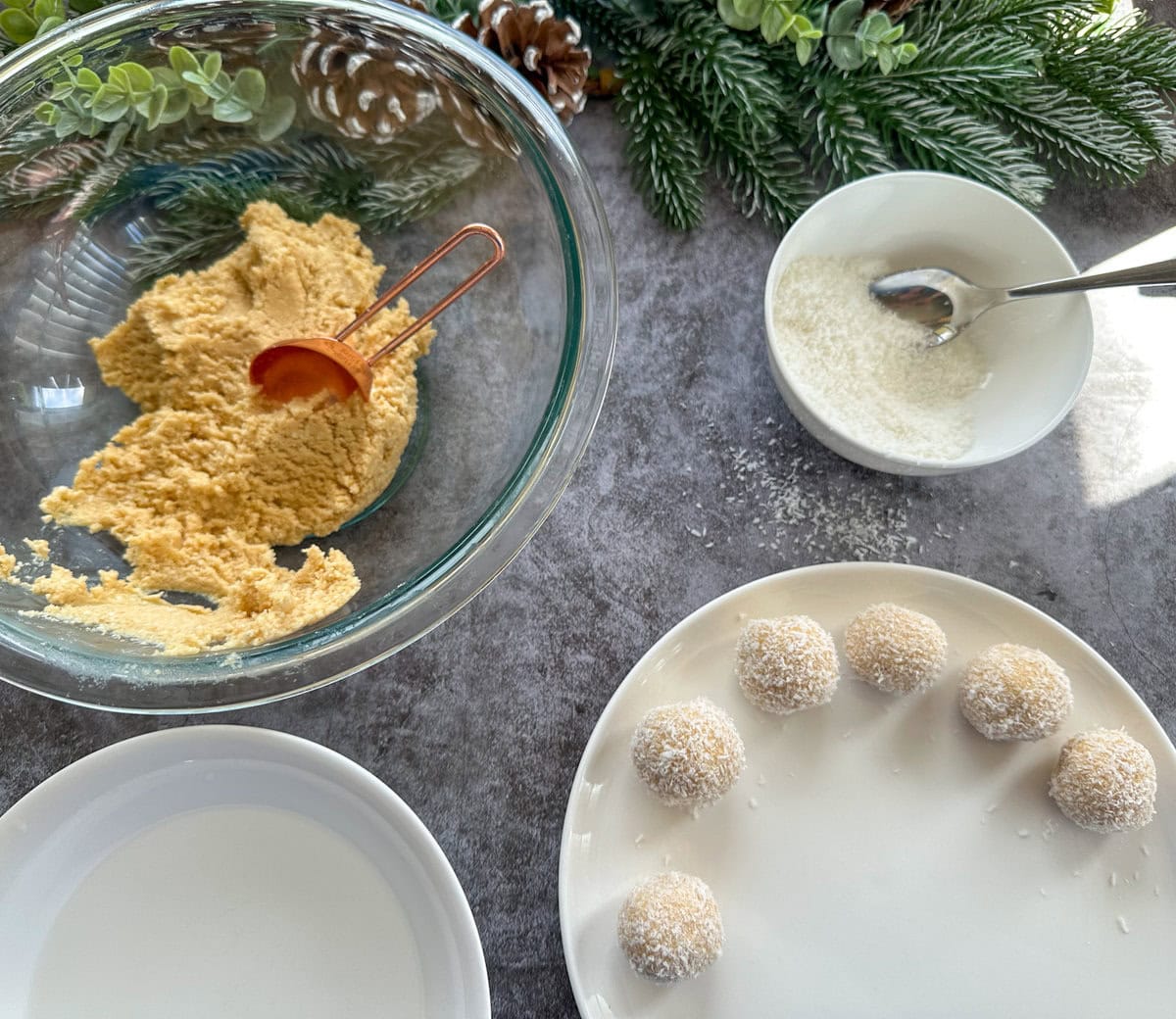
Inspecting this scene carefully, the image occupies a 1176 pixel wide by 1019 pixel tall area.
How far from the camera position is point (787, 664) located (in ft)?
2.96

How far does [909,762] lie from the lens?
0.97 m

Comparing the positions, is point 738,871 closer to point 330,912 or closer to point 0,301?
point 330,912

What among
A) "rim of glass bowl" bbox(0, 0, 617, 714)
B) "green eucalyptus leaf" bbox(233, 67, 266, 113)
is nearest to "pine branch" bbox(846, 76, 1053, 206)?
"rim of glass bowl" bbox(0, 0, 617, 714)

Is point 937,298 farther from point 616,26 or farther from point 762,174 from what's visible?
point 616,26

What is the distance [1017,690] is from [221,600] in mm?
753

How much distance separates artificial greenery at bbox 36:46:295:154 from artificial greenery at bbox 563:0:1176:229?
1.16 feet

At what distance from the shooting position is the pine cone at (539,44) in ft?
3.12

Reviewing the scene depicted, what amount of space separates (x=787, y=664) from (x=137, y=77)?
0.80 m

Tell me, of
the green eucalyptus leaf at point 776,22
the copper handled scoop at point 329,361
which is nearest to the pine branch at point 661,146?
the green eucalyptus leaf at point 776,22

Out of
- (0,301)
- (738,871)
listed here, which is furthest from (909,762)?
(0,301)

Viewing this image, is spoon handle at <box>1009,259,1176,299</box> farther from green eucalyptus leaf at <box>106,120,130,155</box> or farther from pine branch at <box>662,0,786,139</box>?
green eucalyptus leaf at <box>106,120,130,155</box>

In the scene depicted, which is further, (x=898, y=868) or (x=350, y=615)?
(x=898, y=868)

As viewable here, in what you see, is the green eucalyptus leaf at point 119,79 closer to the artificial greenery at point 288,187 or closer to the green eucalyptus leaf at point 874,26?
the artificial greenery at point 288,187

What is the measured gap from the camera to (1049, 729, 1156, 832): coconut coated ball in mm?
896
